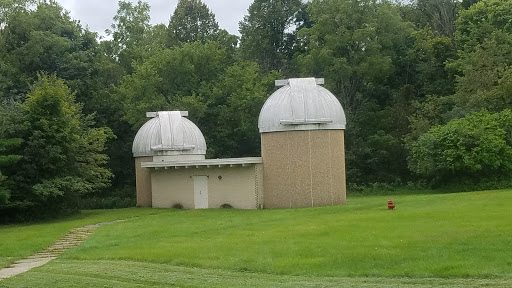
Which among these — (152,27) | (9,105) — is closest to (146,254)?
(9,105)

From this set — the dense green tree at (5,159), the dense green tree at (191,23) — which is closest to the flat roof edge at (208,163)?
the dense green tree at (5,159)

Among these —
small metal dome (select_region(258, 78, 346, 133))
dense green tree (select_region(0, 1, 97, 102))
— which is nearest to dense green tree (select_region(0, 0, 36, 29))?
dense green tree (select_region(0, 1, 97, 102))

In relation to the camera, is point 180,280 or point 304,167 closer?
point 180,280

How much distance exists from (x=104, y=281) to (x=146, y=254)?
15.9 feet

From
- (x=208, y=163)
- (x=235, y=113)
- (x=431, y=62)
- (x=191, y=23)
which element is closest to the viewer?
(x=208, y=163)

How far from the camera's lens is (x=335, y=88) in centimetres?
6028

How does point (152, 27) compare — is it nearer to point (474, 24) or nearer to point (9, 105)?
point (474, 24)

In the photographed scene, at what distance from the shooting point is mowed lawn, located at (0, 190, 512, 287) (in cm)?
1634

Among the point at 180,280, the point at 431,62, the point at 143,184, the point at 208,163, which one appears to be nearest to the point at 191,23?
the point at 431,62

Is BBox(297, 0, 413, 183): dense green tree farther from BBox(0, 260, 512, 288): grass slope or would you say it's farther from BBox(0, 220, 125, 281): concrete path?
BBox(0, 260, 512, 288): grass slope

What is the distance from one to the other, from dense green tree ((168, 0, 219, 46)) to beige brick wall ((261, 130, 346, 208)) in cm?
3993

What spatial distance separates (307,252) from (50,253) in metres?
9.46

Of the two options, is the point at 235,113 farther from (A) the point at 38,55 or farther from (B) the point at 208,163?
(B) the point at 208,163

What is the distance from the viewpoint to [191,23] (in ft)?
253
